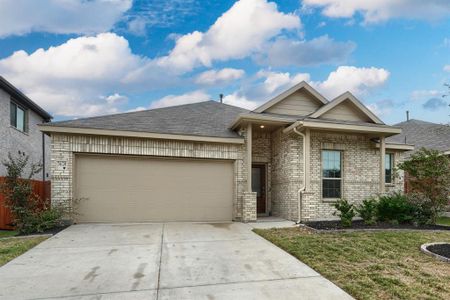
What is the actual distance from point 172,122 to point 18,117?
8669 mm

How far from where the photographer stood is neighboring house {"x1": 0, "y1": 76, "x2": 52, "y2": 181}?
13.1 m

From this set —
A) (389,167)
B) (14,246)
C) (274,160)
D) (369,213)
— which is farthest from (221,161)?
(389,167)

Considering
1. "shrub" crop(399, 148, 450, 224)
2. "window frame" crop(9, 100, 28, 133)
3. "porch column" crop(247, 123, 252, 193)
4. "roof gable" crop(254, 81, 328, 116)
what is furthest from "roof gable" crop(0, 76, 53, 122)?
"shrub" crop(399, 148, 450, 224)

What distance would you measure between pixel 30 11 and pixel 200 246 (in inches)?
405

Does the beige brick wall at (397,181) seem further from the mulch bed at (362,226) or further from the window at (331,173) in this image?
the mulch bed at (362,226)

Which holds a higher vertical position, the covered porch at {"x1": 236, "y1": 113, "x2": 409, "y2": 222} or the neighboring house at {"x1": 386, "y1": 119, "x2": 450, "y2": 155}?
the neighboring house at {"x1": 386, "y1": 119, "x2": 450, "y2": 155}

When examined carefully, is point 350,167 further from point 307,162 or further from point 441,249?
point 441,249

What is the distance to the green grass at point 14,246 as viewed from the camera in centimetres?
616

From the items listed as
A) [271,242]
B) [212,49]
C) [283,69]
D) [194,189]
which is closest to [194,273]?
[271,242]

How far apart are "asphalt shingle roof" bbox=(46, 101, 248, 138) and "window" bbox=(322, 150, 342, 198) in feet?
11.4

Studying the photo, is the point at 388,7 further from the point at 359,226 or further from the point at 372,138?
the point at 359,226

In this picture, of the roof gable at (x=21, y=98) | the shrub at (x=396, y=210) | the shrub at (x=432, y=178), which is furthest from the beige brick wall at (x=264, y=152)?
the roof gable at (x=21, y=98)

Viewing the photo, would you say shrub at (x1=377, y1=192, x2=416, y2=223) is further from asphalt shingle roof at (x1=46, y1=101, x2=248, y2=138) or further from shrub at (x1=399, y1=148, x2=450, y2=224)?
asphalt shingle roof at (x1=46, y1=101, x2=248, y2=138)

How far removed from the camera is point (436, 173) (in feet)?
32.2
